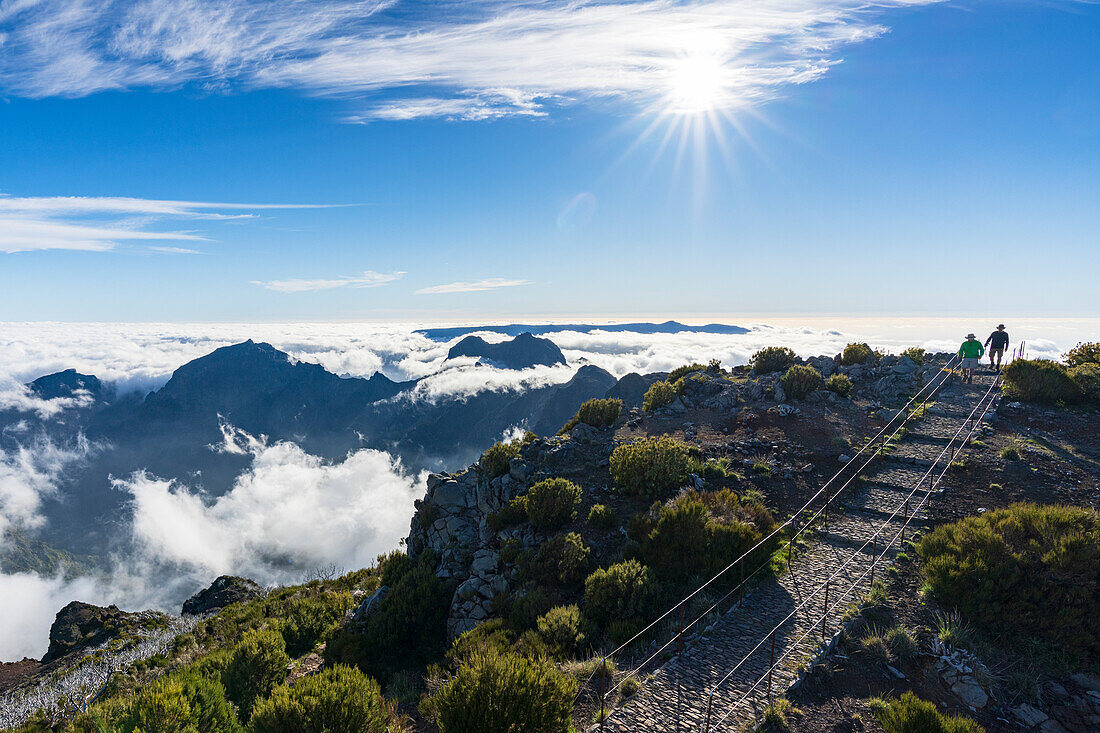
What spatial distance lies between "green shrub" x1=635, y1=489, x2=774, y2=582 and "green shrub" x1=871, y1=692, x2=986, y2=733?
4.47m

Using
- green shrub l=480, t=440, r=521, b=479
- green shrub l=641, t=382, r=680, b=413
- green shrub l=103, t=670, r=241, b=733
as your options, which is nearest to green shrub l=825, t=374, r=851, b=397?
green shrub l=641, t=382, r=680, b=413

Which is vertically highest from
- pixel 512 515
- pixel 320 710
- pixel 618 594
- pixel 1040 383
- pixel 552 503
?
pixel 1040 383

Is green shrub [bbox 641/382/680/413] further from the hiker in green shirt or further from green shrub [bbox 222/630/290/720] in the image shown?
green shrub [bbox 222/630/290/720]

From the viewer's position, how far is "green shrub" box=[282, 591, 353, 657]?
14164 mm

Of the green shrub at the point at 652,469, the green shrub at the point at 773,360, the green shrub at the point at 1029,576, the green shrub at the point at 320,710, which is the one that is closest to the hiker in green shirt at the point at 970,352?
the green shrub at the point at 773,360

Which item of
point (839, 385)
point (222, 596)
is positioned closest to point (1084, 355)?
point (839, 385)

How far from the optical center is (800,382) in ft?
76.9

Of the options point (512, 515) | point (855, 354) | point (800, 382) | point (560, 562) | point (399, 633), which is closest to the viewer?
point (560, 562)

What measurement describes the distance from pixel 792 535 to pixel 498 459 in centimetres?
1121

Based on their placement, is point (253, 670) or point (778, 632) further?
point (253, 670)

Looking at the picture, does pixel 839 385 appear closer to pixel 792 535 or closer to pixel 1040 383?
pixel 1040 383

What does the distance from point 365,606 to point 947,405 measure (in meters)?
26.8

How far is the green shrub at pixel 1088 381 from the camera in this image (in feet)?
61.8

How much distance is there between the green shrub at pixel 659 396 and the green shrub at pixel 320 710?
1902 cm
